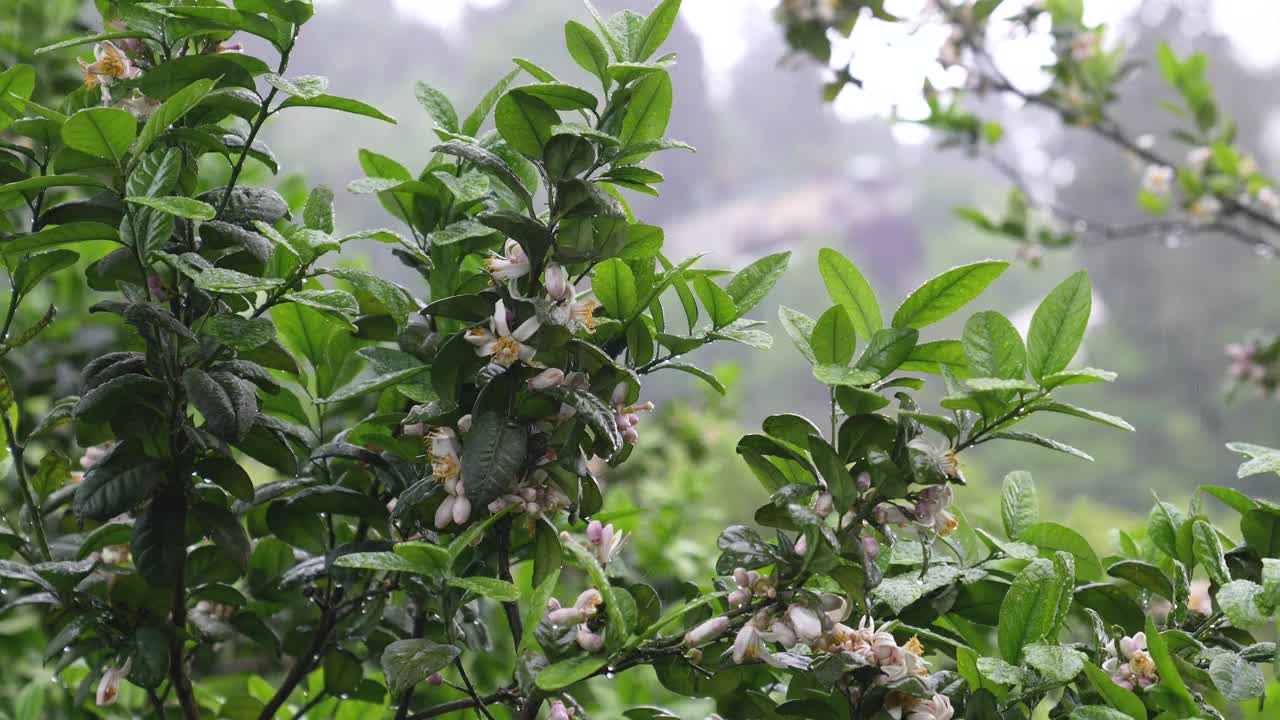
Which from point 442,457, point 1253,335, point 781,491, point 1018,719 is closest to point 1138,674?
point 1018,719

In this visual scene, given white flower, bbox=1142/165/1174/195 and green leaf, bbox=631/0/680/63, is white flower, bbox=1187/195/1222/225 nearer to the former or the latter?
white flower, bbox=1142/165/1174/195

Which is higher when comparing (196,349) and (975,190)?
(975,190)

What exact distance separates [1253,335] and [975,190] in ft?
30.3

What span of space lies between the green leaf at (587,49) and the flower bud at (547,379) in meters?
0.14

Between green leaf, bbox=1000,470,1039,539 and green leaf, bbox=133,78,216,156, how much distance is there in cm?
45

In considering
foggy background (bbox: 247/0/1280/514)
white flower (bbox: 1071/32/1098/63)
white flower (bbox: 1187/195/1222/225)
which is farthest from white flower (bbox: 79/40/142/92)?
foggy background (bbox: 247/0/1280/514)

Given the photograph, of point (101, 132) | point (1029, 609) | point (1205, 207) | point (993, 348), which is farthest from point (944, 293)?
point (1205, 207)

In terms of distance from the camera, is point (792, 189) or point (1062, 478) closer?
point (1062, 478)

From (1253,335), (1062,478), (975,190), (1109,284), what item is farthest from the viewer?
(975,190)

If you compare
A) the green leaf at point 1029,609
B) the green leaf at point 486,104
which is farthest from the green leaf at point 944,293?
the green leaf at point 486,104

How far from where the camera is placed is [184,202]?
43 centimetres

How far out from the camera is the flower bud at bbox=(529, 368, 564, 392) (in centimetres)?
45

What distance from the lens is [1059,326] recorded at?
1.49 ft

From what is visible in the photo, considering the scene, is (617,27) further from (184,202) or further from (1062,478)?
(1062,478)
